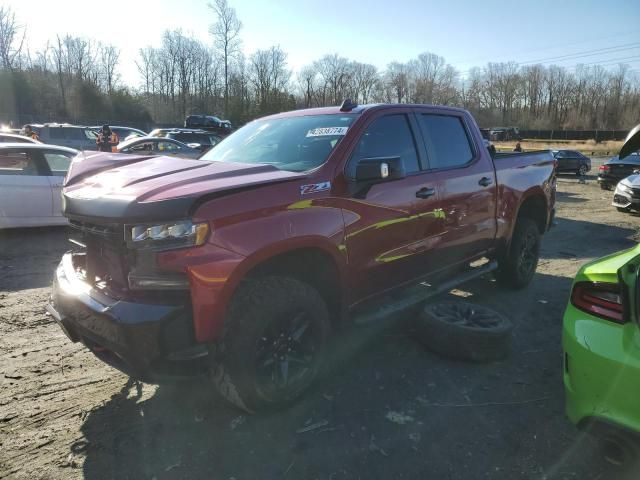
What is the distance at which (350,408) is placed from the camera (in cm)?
307

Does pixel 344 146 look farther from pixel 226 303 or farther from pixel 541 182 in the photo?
pixel 541 182

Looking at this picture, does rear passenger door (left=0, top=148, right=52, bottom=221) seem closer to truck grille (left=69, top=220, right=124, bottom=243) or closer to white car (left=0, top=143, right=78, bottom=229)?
white car (left=0, top=143, right=78, bottom=229)

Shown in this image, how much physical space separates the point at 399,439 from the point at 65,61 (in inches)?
3213

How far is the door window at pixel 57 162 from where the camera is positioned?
25.9 feet

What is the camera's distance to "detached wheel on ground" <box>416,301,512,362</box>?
3.62 metres

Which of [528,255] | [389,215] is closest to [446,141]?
[389,215]

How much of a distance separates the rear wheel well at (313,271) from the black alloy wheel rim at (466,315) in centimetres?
113

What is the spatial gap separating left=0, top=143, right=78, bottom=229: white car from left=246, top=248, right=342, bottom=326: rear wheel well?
239 inches

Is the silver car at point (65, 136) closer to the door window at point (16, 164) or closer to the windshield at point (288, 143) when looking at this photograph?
the door window at point (16, 164)

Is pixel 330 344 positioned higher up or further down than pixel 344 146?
further down

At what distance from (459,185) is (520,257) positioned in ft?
5.88

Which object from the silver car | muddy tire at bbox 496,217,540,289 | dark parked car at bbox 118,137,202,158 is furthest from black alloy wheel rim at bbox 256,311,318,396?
the silver car

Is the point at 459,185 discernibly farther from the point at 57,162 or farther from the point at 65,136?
the point at 65,136

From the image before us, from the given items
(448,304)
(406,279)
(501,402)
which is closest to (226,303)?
(406,279)
